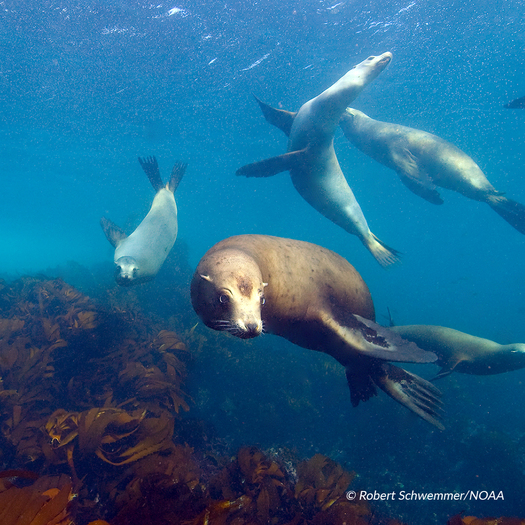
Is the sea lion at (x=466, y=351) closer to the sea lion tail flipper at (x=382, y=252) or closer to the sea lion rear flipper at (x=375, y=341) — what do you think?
the sea lion tail flipper at (x=382, y=252)

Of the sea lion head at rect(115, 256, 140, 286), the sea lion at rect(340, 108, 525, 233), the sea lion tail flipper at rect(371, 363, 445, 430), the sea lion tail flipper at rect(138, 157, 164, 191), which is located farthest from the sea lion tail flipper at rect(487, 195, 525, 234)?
the sea lion tail flipper at rect(138, 157, 164, 191)

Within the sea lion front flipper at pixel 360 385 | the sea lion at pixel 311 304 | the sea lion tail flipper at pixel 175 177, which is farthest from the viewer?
the sea lion tail flipper at pixel 175 177

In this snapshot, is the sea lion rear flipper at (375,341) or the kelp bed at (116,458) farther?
the sea lion rear flipper at (375,341)

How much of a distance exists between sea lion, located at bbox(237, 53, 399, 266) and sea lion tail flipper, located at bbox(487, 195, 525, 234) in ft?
7.14

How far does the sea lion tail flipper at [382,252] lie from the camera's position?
17.4 ft

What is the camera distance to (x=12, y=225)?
157 ft

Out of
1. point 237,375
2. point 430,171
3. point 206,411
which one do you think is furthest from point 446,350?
point 206,411

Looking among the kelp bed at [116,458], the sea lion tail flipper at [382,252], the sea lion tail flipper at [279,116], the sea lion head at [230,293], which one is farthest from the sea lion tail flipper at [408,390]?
the sea lion tail flipper at [279,116]

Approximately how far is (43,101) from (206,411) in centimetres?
1598

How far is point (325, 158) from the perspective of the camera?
544 centimetres

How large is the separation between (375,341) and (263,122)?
1779cm

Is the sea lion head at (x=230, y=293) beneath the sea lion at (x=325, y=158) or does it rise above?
beneath

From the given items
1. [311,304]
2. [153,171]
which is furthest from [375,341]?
[153,171]

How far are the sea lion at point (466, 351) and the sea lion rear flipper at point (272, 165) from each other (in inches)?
137
